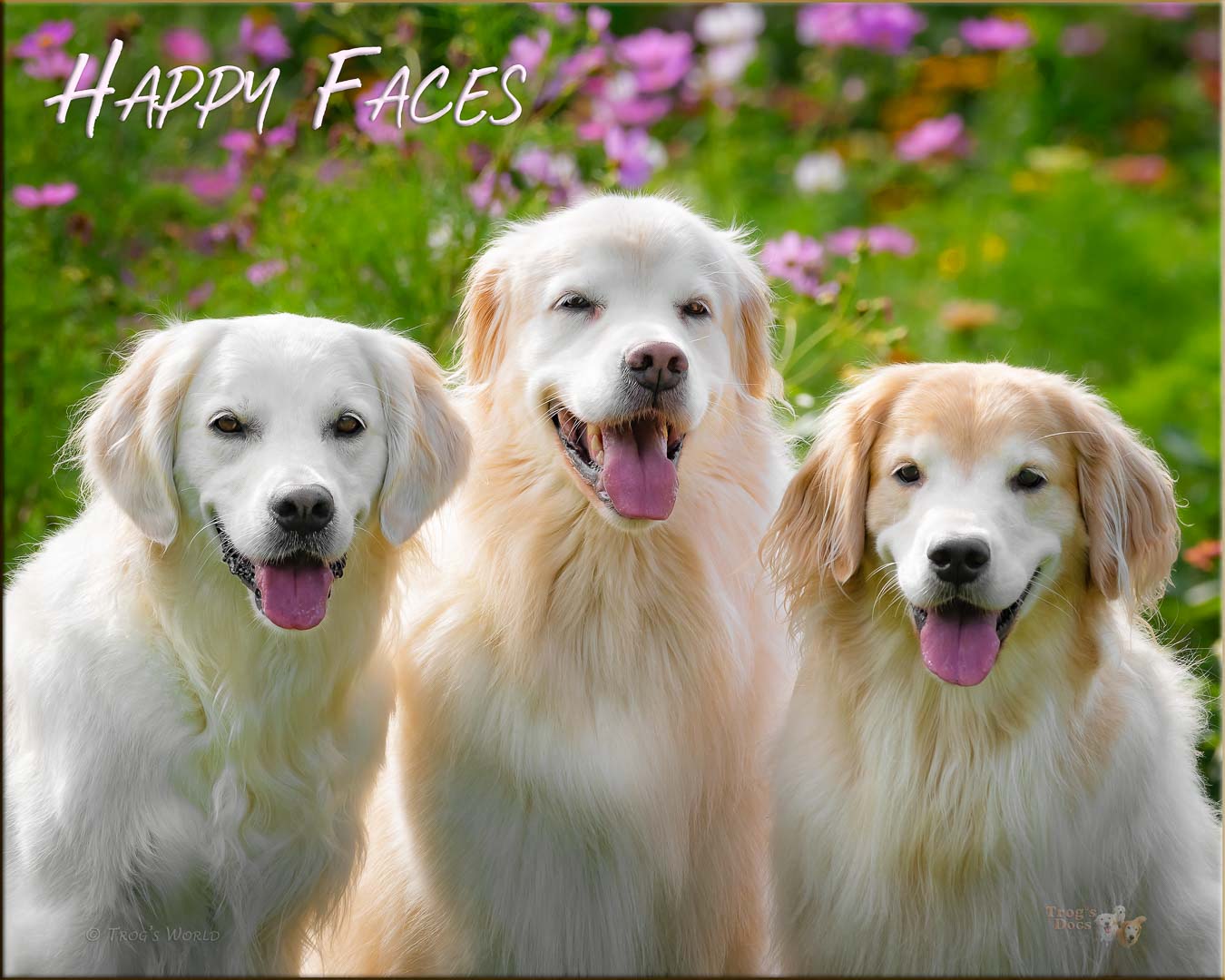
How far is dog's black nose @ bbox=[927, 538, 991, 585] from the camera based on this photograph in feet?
8.33

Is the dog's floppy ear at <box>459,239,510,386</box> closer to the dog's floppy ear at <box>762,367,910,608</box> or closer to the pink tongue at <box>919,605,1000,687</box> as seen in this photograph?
the dog's floppy ear at <box>762,367,910,608</box>

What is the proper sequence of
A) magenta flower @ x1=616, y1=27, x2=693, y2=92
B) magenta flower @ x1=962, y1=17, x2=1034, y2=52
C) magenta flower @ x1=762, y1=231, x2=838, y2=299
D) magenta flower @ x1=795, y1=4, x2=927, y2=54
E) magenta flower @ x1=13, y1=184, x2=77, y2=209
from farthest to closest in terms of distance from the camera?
magenta flower @ x1=962, y1=17, x2=1034, y2=52 < magenta flower @ x1=795, y1=4, x2=927, y2=54 < magenta flower @ x1=616, y1=27, x2=693, y2=92 < magenta flower @ x1=762, y1=231, x2=838, y2=299 < magenta flower @ x1=13, y1=184, x2=77, y2=209

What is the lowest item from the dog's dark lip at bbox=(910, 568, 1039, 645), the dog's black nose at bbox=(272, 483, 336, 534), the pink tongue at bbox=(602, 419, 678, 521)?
the dog's black nose at bbox=(272, 483, 336, 534)

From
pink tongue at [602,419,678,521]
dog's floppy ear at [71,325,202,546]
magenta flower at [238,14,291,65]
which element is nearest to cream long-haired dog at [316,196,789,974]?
pink tongue at [602,419,678,521]

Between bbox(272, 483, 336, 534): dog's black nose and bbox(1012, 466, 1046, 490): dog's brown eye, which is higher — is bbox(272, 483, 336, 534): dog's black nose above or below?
below

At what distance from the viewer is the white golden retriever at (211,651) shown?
271 centimetres

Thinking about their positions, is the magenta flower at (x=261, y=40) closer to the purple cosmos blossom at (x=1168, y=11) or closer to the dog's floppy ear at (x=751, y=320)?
the dog's floppy ear at (x=751, y=320)

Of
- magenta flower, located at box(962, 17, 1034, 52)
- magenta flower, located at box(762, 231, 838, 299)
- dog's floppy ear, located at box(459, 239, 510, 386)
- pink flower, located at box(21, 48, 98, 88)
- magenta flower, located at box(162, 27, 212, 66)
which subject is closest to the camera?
dog's floppy ear, located at box(459, 239, 510, 386)

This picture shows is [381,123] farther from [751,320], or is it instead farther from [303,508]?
[303,508]

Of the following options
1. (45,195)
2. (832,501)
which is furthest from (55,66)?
(832,501)

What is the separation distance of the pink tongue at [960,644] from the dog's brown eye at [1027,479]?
0.83 ft

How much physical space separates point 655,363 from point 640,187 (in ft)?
6.05

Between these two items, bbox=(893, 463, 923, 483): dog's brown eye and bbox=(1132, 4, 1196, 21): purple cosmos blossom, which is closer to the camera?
bbox=(893, 463, 923, 483): dog's brown eye

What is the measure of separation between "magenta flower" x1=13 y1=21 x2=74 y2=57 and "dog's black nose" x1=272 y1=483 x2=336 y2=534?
2466mm
